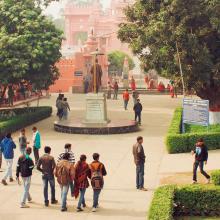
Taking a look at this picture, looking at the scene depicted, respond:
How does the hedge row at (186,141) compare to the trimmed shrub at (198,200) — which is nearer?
the trimmed shrub at (198,200)

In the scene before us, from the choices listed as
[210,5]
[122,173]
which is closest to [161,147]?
[122,173]

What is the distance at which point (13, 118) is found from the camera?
23.8 m

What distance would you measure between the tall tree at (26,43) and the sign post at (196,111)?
24.7 ft

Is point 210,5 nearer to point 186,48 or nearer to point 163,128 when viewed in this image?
point 186,48

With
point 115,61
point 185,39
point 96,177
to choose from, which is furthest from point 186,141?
point 115,61

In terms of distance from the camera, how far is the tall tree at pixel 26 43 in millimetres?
22672

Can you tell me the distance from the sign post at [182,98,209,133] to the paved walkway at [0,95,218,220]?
1.53 metres

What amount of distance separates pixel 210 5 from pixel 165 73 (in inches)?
170

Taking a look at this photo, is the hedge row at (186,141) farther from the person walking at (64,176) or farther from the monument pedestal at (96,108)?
the person walking at (64,176)

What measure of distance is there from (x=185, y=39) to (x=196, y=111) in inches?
165

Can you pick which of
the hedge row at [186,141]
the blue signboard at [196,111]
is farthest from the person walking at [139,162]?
the blue signboard at [196,111]

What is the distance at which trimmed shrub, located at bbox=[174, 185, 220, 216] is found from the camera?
10805 mm

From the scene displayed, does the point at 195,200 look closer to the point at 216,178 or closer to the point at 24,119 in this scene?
the point at 216,178

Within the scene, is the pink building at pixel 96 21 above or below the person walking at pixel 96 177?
above
